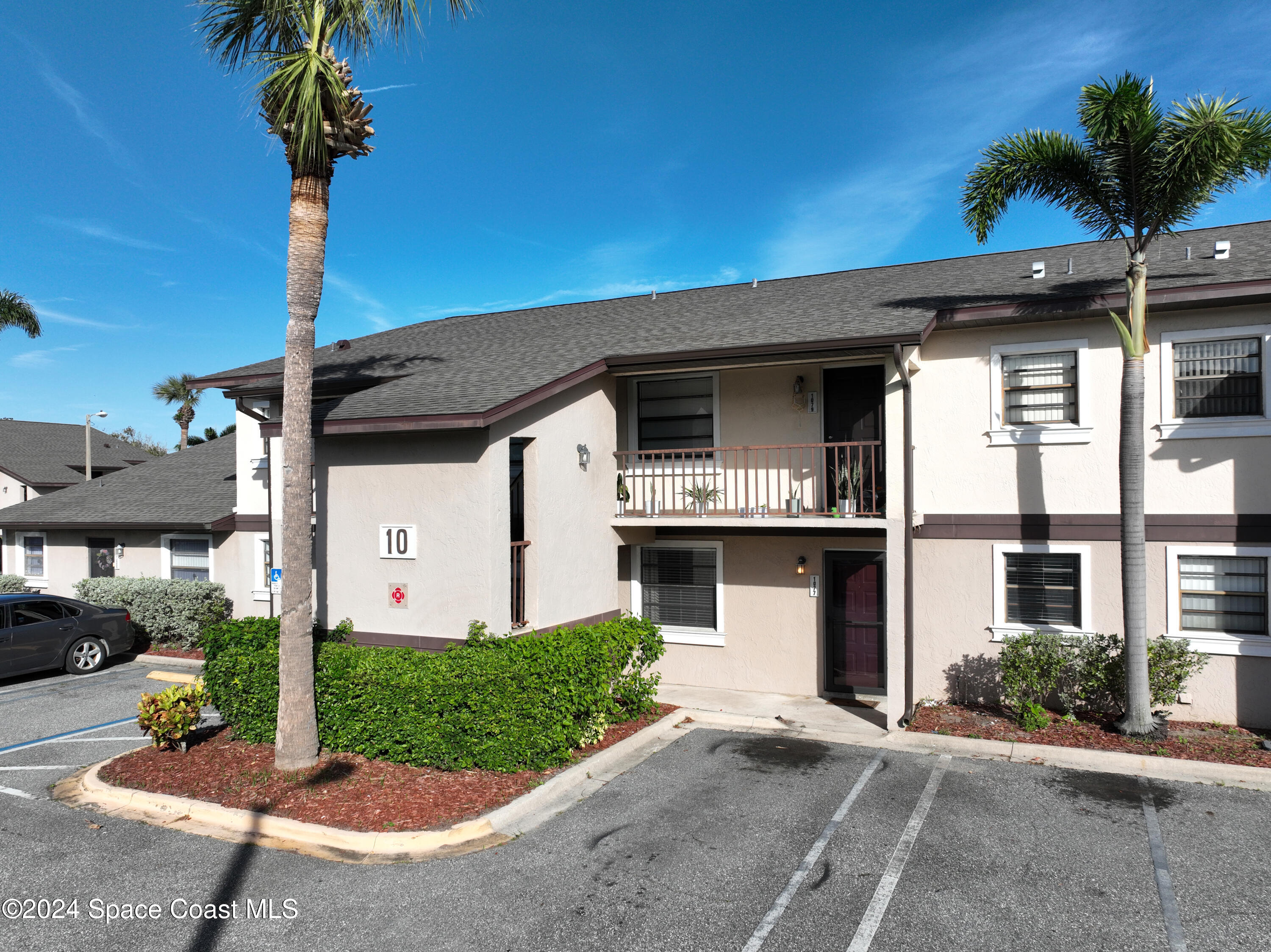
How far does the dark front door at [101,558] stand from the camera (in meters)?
18.3

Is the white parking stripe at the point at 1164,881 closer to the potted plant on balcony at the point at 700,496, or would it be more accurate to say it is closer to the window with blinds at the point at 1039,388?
the window with blinds at the point at 1039,388

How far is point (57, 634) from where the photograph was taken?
45.3 ft

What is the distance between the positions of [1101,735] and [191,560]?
55.6ft

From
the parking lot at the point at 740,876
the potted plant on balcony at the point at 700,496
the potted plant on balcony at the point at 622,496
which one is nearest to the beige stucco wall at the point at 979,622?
the parking lot at the point at 740,876

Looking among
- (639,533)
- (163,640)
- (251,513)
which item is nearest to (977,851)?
(639,533)

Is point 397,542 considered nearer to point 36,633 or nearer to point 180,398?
point 36,633

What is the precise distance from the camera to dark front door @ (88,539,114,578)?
60.0ft

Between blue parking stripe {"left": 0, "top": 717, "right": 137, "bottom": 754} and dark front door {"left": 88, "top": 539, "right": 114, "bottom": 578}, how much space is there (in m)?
8.68

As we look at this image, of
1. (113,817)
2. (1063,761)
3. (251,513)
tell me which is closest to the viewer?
(113,817)

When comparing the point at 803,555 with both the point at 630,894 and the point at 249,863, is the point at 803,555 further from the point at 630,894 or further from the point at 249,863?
the point at 249,863

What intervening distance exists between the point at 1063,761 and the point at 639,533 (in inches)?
253

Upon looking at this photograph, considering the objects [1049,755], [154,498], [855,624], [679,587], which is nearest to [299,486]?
[679,587]

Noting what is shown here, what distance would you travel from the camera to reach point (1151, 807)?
295 inches

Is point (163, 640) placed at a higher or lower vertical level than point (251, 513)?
lower
